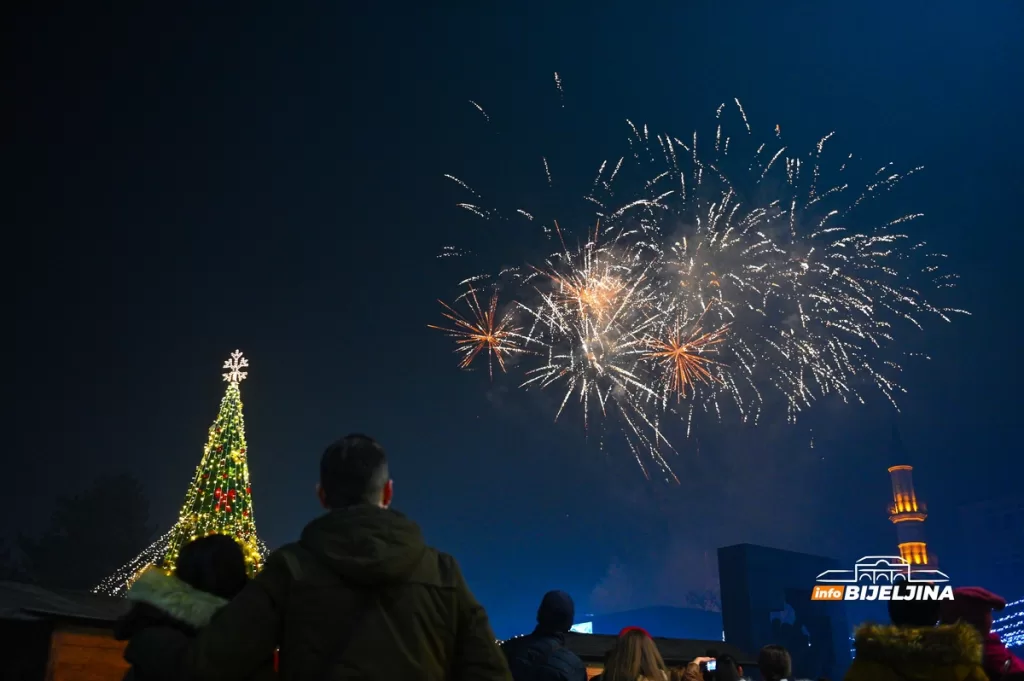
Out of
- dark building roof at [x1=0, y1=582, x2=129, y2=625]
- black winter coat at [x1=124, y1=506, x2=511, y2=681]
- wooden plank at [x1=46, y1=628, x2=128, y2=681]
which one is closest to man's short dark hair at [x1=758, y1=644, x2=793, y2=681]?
black winter coat at [x1=124, y1=506, x2=511, y2=681]

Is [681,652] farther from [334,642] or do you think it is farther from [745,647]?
[745,647]

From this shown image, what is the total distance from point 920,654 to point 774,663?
2694 millimetres

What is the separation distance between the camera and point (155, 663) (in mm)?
2689

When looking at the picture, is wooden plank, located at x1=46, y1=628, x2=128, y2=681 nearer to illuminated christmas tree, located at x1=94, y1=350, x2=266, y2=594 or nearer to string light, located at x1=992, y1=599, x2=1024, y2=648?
illuminated christmas tree, located at x1=94, y1=350, x2=266, y2=594

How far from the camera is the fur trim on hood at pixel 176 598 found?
110 inches

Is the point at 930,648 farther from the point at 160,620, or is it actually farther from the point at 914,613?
the point at 160,620

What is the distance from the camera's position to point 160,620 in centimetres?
280

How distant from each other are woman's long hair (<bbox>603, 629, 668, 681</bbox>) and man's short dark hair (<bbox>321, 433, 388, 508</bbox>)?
3.27m

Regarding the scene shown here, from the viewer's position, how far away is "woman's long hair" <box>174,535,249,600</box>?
3012 millimetres

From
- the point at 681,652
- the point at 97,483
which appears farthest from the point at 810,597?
the point at 97,483

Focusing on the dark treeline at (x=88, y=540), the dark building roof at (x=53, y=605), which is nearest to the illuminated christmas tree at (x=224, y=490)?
the dark building roof at (x=53, y=605)

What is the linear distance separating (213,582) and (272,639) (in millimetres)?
565

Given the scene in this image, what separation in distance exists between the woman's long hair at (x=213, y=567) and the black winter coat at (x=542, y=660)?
2.32 metres

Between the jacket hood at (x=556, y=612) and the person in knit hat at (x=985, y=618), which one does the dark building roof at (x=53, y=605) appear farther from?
the person in knit hat at (x=985, y=618)
